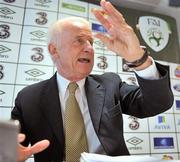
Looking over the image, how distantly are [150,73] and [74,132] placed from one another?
1.04 feet

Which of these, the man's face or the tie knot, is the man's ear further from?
the tie knot

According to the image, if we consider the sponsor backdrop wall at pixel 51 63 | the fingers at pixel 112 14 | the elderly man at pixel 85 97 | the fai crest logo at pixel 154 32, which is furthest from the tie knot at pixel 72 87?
the fai crest logo at pixel 154 32

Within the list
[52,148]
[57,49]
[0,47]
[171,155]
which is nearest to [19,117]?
[52,148]

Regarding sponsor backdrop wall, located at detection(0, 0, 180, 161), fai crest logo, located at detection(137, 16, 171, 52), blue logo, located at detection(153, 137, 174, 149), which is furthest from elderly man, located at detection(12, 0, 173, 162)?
fai crest logo, located at detection(137, 16, 171, 52)

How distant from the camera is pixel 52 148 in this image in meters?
0.74

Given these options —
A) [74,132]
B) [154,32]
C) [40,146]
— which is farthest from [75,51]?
[154,32]

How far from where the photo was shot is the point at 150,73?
65cm

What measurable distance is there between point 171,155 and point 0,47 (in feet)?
4.41

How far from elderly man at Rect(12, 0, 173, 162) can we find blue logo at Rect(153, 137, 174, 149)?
0.77 m

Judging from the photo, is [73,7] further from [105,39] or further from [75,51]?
[105,39]

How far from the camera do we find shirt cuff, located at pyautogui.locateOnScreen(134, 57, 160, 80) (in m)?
0.65

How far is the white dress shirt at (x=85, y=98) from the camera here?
2.16 ft

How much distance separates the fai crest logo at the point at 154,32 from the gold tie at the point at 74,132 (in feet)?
3.83

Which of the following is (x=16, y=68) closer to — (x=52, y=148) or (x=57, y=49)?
(x=57, y=49)
